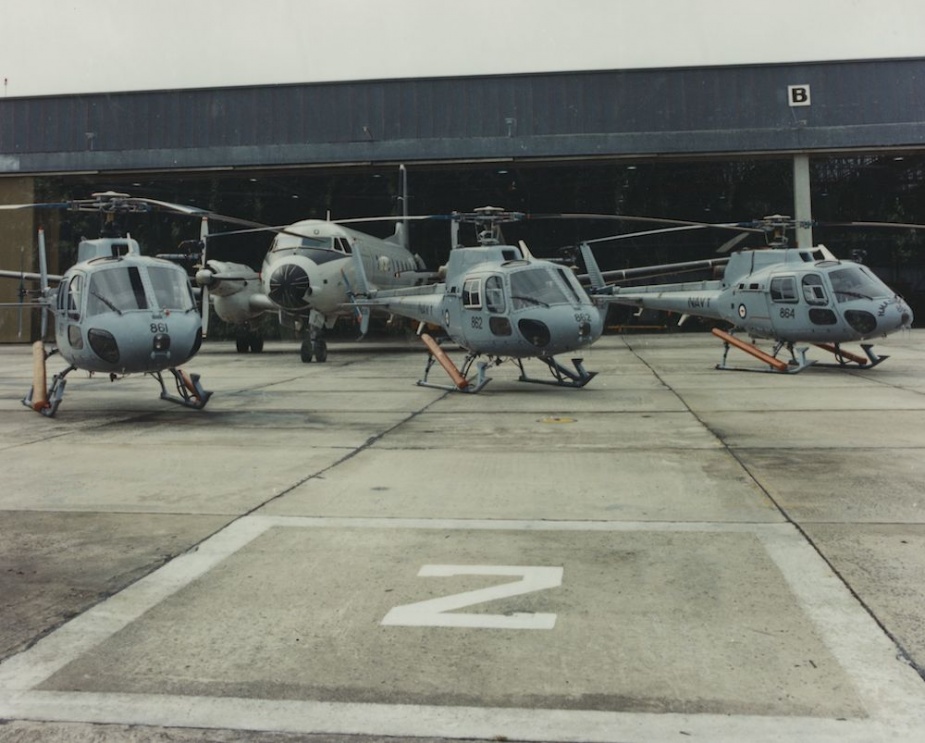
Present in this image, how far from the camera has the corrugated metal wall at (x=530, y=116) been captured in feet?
108

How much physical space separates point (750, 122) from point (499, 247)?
22.5 meters

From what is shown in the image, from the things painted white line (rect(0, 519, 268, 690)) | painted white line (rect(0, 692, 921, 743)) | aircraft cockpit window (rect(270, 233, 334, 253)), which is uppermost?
aircraft cockpit window (rect(270, 233, 334, 253))

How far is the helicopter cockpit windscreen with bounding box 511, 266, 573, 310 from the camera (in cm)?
1395

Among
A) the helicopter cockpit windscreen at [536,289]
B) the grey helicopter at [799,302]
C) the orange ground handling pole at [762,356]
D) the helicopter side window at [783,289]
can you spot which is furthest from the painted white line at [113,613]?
the helicopter side window at [783,289]

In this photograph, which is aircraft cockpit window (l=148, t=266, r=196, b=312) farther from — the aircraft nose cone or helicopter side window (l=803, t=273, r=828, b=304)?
helicopter side window (l=803, t=273, r=828, b=304)

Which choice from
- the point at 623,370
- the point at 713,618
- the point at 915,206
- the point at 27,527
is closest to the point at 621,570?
the point at 713,618

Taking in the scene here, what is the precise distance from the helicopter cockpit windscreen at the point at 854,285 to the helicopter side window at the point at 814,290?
23cm

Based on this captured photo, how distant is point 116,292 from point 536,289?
673 cm

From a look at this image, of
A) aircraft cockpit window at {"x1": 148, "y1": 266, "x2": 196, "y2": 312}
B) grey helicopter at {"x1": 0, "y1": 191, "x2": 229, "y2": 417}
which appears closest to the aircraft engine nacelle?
grey helicopter at {"x1": 0, "y1": 191, "x2": 229, "y2": 417}

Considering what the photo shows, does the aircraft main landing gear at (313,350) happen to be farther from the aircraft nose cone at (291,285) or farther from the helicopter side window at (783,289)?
the helicopter side window at (783,289)

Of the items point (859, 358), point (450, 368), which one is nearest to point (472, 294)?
point (450, 368)

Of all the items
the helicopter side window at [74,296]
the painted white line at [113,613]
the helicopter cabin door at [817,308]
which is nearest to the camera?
the painted white line at [113,613]

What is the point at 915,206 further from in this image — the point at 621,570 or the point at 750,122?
the point at 621,570

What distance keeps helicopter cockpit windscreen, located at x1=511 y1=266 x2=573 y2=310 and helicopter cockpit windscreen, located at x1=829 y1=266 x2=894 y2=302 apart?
6520mm
